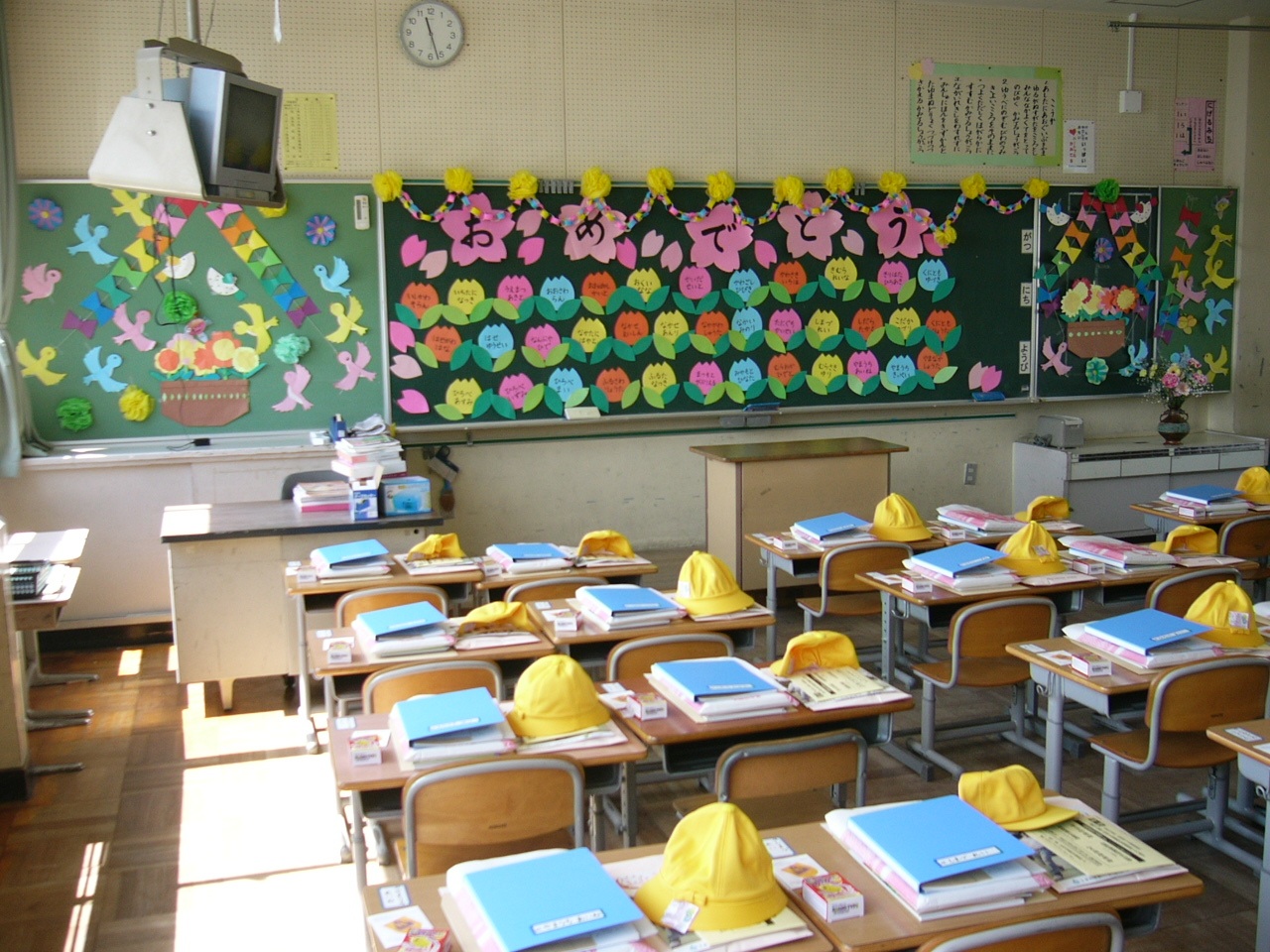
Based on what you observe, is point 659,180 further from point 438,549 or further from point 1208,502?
point 1208,502

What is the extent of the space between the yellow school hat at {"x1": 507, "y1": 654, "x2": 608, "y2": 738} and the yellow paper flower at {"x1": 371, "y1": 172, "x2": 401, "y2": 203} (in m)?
4.16

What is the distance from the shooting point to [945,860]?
1.86 m

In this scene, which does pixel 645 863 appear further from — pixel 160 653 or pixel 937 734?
pixel 160 653

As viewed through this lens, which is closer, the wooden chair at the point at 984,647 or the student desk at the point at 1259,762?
the student desk at the point at 1259,762

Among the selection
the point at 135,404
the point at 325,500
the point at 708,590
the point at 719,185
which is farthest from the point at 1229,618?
the point at 135,404

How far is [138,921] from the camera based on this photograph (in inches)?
123

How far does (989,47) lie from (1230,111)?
1.87 m

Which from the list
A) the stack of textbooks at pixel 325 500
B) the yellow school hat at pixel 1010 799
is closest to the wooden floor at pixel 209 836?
the stack of textbooks at pixel 325 500

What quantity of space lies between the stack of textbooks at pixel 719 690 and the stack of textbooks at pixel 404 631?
0.76 m

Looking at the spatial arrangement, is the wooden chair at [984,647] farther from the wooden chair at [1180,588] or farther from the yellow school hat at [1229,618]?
the yellow school hat at [1229,618]

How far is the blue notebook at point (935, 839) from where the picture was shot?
1.85 metres

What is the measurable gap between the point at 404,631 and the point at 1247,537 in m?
3.72

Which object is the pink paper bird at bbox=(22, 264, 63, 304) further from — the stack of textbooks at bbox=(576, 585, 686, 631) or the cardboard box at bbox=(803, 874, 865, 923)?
the cardboard box at bbox=(803, 874, 865, 923)

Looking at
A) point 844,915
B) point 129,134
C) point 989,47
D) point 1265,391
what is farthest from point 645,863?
point 1265,391
